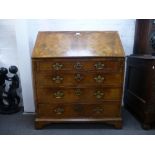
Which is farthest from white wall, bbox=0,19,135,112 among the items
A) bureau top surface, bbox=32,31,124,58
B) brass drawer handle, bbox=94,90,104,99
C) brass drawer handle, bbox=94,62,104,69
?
brass drawer handle, bbox=94,90,104,99

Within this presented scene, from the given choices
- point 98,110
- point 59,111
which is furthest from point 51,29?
point 98,110

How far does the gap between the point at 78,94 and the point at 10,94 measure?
3.24 feet

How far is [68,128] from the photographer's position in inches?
91.7

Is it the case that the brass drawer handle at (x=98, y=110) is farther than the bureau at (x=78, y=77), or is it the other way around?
the brass drawer handle at (x=98, y=110)

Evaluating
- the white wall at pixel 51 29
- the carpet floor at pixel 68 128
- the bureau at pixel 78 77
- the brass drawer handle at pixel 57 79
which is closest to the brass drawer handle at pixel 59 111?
the bureau at pixel 78 77

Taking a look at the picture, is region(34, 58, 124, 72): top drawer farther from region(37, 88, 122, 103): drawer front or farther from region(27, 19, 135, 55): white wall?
region(27, 19, 135, 55): white wall

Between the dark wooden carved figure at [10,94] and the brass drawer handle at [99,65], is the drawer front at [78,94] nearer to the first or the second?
the brass drawer handle at [99,65]

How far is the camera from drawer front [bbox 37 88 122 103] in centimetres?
211

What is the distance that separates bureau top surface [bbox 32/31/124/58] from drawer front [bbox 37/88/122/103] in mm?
375

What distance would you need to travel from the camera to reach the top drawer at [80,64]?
1979 millimetres

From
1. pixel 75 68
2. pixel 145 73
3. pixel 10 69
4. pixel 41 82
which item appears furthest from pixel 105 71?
pixel 10 69

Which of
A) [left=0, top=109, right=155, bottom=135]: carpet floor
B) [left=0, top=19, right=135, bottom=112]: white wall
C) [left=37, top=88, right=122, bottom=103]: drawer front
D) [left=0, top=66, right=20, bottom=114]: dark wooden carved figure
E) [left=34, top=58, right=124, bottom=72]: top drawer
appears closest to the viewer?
[left=34, top=58, right=124, bottom=72]: top drawer

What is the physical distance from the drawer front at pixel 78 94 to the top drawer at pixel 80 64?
0.23 m

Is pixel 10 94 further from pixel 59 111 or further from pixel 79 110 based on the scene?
pixel 79 110
